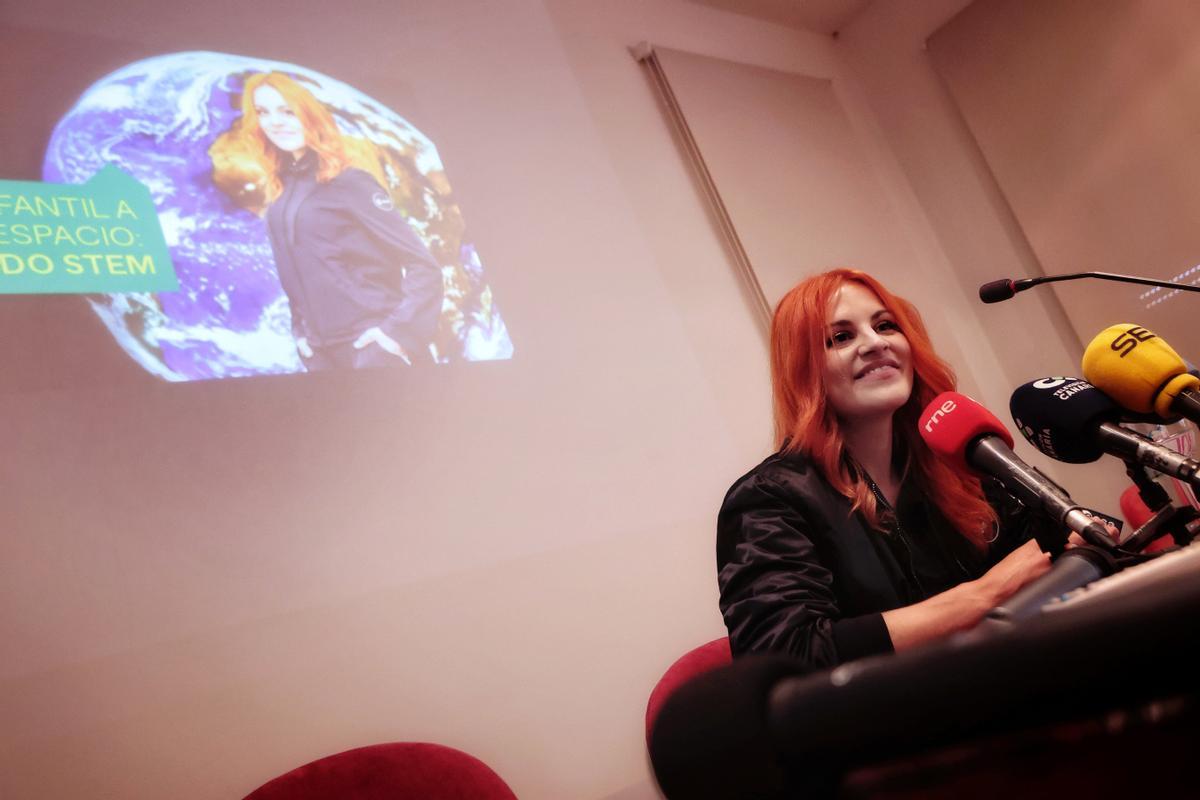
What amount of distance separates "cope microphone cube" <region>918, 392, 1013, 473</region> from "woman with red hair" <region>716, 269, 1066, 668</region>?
0.80 feet

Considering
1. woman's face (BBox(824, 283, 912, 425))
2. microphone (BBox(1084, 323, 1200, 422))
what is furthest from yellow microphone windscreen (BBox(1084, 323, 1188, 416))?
woman's face (BBox(824, 283, 912, 425))

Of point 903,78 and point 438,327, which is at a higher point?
point 903,78

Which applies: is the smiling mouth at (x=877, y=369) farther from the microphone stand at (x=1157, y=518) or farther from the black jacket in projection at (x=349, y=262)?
the black jacket in projection at (x=349, y=262)

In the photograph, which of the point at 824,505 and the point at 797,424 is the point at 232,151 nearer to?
the point at 797,424

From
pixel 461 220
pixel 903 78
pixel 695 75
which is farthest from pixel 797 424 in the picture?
pixel 903 78

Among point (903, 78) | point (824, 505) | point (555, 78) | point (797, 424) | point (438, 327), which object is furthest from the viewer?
A: point (903, 78)

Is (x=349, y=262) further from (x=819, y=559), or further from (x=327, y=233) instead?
(x=819, y=559)

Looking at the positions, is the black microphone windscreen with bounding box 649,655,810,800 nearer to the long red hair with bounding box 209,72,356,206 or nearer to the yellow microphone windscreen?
the yellow microphone windscreen

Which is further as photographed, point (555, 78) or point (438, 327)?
point (555, 78)

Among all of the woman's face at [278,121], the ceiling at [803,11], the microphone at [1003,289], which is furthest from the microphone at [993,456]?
the ceiling at [803,11]

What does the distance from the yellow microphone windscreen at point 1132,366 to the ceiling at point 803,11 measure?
3.44m

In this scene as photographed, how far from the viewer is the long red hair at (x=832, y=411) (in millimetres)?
1584

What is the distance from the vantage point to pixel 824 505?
1.51 meters

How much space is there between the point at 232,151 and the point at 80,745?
58.4 inches
